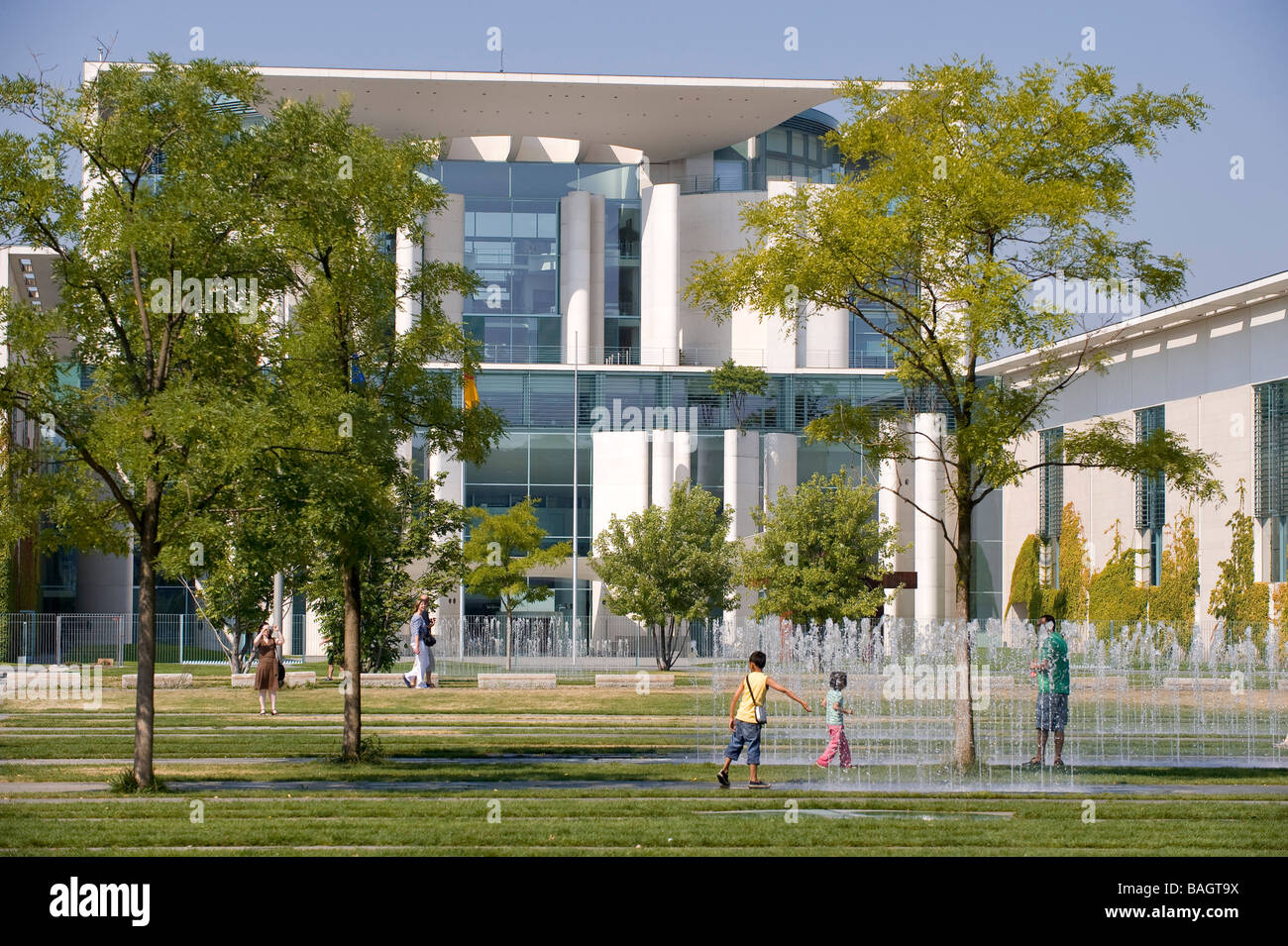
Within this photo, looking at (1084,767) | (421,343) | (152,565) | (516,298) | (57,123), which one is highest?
(516,298)

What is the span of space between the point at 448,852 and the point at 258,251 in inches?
287

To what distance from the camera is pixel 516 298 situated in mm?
64000

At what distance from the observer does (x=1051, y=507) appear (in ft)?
200

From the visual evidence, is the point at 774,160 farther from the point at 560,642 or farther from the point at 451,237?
the point at 560,642

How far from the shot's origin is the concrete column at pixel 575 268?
63531 mm

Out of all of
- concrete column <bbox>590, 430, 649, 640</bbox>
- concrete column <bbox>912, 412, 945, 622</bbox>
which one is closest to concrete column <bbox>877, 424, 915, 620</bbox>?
concrete column <bbox>912, 412, 945, 622</bbox>

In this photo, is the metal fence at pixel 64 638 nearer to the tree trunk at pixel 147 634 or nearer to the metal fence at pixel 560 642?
the metal fence at pixel 560 642

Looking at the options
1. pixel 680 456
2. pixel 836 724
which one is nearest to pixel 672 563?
pixel 680 456

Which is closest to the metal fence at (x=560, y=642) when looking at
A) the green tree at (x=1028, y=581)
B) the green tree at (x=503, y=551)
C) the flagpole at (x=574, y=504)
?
the flagpole at (x=574, y=504)

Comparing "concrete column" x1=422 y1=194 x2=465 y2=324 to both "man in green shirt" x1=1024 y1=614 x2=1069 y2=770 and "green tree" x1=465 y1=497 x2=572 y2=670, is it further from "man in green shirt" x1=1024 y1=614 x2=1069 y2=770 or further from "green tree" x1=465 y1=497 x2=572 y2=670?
"man in green shirt" x1=1024 y1=614 x2=1069 y2=770

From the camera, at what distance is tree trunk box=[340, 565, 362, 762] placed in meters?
18.8

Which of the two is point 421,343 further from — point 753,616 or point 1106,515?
point 1106,515

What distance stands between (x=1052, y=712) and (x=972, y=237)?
635 cm
